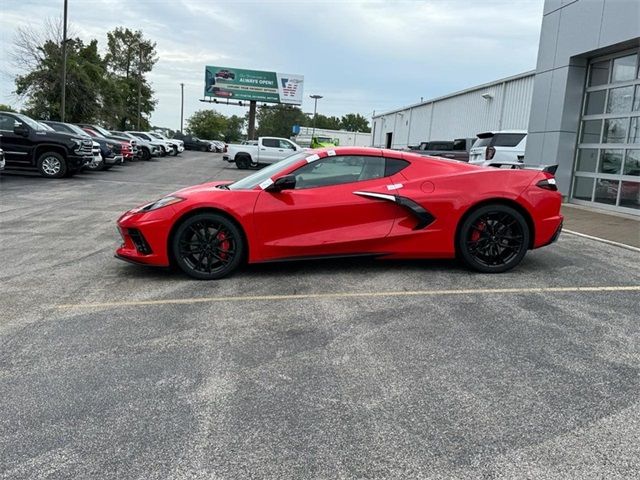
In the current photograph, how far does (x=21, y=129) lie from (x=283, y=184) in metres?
13.7

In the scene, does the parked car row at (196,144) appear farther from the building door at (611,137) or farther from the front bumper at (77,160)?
the building door at (611,137)

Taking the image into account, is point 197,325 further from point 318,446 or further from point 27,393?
point 318,446

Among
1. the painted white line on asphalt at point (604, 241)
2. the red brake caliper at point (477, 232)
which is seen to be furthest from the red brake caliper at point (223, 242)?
the painted white line on asphalt at point (604, 241)

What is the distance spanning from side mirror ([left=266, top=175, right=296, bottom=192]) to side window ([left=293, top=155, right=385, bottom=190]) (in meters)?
0.11

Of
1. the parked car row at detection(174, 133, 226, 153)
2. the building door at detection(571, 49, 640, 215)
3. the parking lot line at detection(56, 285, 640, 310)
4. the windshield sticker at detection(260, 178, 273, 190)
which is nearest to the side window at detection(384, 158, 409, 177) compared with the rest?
the windshield sticker at detection(260, 178, 273, 190)

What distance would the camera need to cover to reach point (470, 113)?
2906cm

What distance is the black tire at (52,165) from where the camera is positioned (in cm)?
1667

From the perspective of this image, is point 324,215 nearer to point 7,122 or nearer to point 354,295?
point 354,295

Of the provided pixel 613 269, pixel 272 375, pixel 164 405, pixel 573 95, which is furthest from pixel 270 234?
pixel 573 95

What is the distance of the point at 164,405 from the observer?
2992mm

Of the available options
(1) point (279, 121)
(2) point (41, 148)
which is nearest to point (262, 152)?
(2) point (41, 148)

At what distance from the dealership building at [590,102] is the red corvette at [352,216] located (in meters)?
6.27

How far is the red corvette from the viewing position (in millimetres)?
5453

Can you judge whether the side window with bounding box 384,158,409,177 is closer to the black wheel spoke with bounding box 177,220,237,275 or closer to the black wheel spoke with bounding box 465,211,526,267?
the black wheel spoke with bounding box 465,211,526,267
